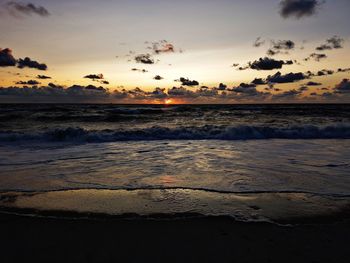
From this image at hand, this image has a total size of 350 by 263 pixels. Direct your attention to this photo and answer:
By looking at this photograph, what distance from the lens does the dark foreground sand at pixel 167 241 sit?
10.9 feet

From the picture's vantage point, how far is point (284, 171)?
7.10 metres

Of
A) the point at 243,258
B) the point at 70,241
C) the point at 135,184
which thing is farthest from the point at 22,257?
the point at 135,184

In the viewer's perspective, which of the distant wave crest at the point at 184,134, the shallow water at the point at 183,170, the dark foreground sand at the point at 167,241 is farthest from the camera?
the distant wave crest at the point at 184,134

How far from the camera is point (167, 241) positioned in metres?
3.70

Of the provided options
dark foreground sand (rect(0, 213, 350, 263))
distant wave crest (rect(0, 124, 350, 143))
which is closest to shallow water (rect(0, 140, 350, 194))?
dark foreground sand (rect(0, 213, 350, 263))

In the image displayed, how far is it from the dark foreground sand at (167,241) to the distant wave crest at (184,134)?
10517mm

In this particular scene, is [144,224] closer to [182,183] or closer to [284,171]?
[182,183]

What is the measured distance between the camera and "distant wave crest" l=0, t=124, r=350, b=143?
47.7ft

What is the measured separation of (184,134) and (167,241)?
12.0 metres

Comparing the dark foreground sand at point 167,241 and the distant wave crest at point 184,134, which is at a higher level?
the dark foreground sand at point 167,241

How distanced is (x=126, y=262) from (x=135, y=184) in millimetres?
2915

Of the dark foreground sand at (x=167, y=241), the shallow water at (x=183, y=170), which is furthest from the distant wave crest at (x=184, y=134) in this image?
the dark foreground sand at (x=167, y=241)

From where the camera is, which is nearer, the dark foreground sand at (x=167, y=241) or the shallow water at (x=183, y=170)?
the dark foreground sand at (x=167, y=241)

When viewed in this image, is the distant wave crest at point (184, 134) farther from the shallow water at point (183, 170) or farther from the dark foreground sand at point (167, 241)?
the dark foreground sand at point (167, 241)
